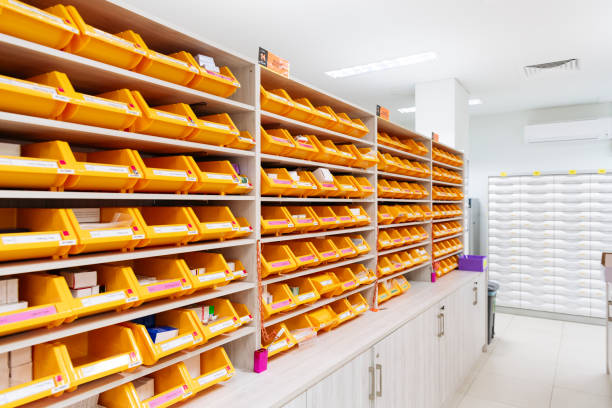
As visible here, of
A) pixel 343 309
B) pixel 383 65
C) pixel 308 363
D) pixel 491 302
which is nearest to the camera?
pixel 308 363

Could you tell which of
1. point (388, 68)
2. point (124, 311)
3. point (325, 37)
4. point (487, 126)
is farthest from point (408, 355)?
point (487, 126)

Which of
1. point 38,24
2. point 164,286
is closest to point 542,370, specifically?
point 164,286

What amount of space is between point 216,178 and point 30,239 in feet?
2.41

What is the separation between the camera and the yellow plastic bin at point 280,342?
6.83 feet

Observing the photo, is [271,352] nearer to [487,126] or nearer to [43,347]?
[43,347]

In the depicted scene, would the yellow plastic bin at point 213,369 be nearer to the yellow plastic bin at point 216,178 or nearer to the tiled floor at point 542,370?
the yellow plastic bin at point 216,178

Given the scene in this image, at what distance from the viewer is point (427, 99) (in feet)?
17.9

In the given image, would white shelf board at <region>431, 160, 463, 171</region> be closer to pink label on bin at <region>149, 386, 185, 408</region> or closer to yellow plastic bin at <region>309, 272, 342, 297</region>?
yellow plastic bin at <region>309, 272, 342, 297</region>

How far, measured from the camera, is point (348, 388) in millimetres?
2209

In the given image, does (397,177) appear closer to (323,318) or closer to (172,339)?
(323,318)

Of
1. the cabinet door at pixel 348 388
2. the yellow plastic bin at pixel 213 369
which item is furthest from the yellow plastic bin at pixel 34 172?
the cabinet door at pixel 348 388

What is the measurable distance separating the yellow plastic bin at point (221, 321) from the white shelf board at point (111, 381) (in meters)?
0.06

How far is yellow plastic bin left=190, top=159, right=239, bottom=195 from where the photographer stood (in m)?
1.71

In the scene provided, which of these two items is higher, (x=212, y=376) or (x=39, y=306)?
(x=39, y=306)
